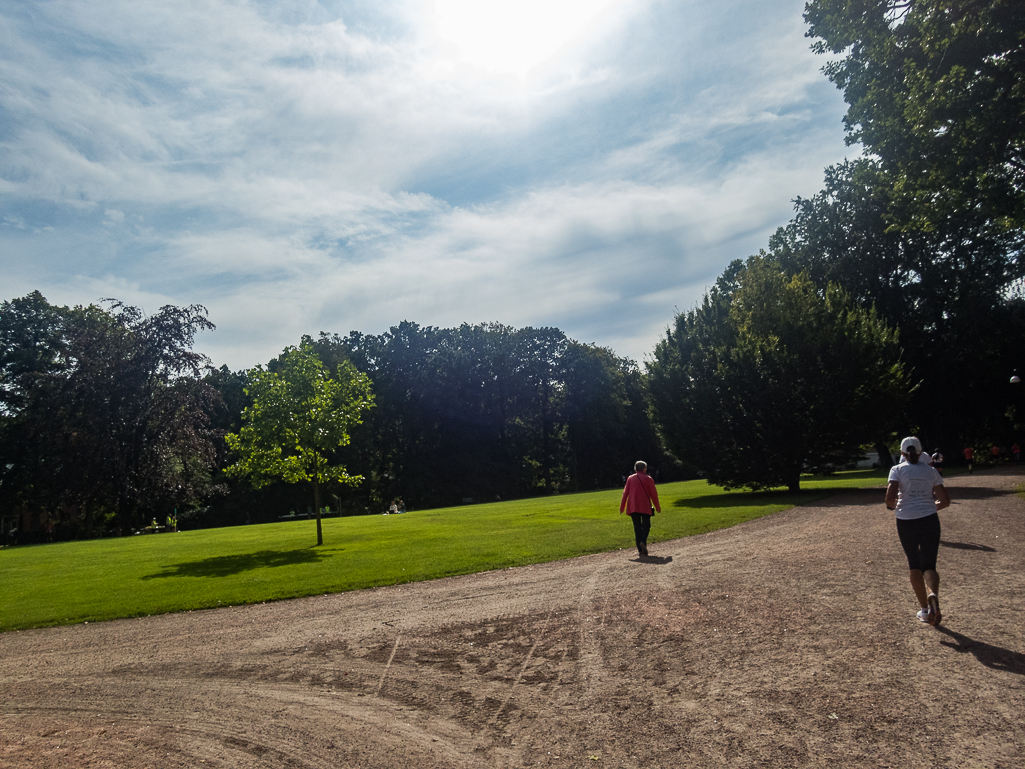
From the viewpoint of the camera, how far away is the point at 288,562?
1831 cm

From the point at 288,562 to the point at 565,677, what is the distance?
521 inches

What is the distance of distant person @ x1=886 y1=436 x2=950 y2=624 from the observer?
785cm

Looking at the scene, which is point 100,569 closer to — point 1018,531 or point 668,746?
point 668,746

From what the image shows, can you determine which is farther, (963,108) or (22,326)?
(22,326)

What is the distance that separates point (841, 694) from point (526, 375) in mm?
75231

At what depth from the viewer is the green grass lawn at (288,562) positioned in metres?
13.1

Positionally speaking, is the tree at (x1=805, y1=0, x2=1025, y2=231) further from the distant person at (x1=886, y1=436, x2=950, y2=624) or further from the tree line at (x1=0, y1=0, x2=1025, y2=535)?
the distant person at (x1=886, y1=436, x2=950, y2=624)

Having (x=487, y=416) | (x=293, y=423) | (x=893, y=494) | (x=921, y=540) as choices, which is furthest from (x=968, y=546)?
(x=487, y=416)

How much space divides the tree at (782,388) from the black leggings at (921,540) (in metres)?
24.2

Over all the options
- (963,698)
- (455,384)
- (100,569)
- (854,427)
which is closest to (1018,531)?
(963,698)

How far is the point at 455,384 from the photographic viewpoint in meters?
75.3

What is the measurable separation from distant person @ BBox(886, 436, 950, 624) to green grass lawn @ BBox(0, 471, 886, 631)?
8.57 meters

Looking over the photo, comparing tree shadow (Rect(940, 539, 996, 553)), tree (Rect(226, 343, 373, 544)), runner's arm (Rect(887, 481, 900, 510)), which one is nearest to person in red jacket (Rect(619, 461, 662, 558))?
tree shadow (Rect(940, 539, 996, 553))

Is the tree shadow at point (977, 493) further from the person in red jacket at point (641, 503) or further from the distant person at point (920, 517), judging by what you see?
the distant person at point (920, 517)
